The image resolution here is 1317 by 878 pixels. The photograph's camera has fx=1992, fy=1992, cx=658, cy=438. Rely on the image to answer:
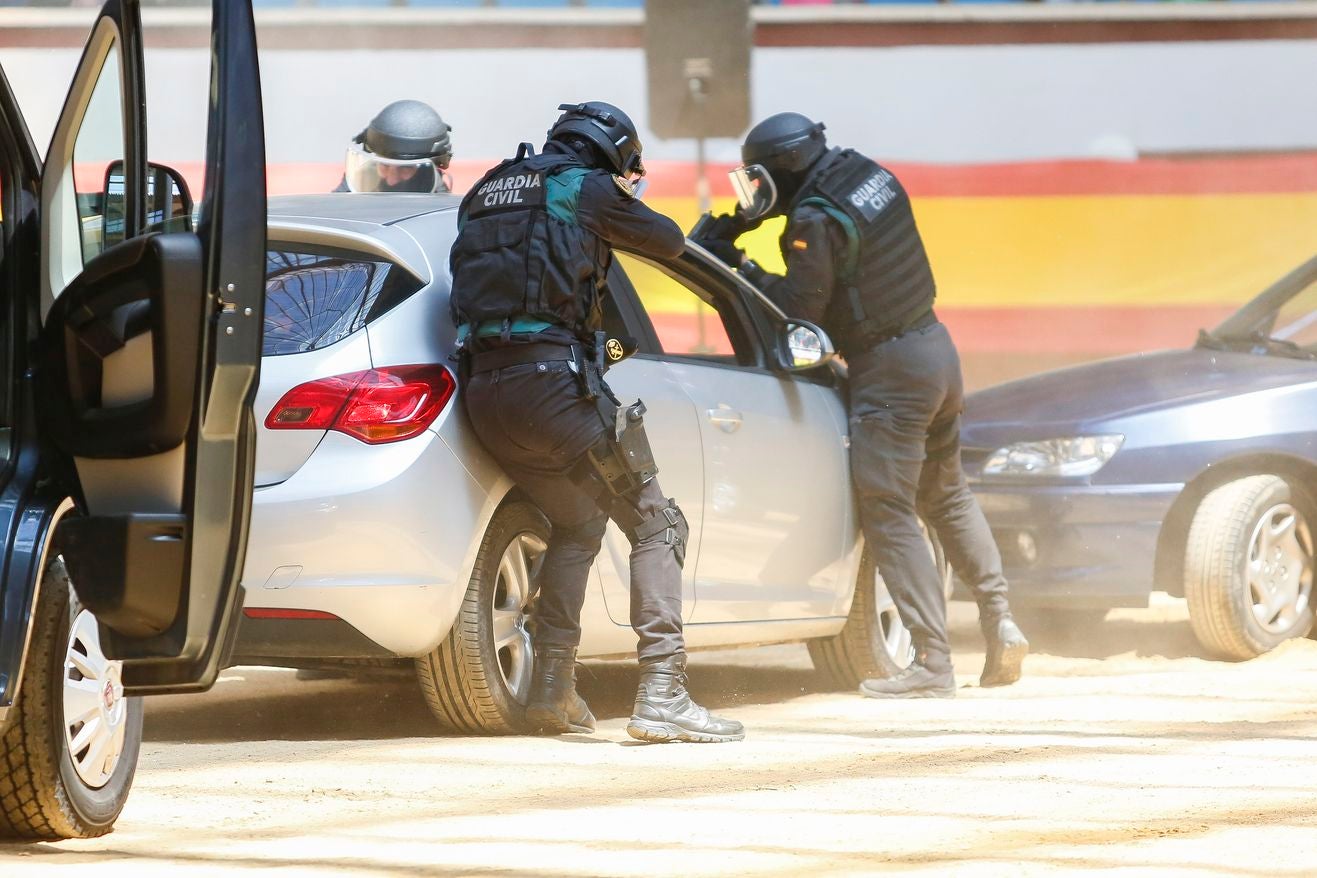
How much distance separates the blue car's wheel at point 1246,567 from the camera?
270 inches

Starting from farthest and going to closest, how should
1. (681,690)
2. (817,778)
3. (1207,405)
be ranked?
(1207,405) → (681,690) → (817,778)

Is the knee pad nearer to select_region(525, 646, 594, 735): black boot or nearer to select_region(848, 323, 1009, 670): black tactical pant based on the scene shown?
select_region(525, 646, 594, 735): black boot

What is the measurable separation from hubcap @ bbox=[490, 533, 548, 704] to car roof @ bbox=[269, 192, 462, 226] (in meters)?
0.91

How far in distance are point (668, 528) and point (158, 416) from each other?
2.11 metres

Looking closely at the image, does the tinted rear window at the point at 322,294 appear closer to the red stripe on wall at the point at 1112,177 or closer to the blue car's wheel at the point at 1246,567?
the blue car's wheel at the point at 1246,567

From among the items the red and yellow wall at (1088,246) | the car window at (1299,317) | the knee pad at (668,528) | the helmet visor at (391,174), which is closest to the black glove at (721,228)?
the helmet visor at (391,174)

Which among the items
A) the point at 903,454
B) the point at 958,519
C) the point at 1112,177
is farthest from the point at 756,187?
the point at 1112,177

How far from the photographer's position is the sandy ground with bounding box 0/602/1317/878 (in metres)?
3.56

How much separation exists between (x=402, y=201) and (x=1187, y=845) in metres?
2.86

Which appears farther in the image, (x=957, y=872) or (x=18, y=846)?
(x=18, y=846)

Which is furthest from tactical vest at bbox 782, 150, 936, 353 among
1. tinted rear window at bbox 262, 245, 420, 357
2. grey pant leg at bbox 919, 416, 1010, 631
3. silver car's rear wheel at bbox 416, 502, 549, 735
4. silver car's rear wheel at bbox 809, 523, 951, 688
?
tinted rear window at bbox 262, 245, 420, 357

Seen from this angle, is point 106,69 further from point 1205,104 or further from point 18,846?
point 1205,104

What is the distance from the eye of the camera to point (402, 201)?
18.0 feet

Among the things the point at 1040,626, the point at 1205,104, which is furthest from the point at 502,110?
the point at 1040,626
